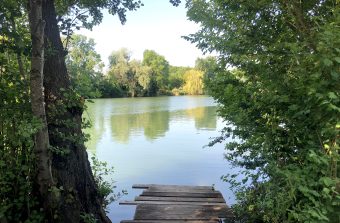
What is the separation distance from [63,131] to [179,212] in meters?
2.31

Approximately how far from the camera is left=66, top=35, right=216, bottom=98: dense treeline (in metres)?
4.01

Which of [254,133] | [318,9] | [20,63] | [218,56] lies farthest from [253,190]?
[20,63]

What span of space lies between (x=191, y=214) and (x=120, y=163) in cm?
552

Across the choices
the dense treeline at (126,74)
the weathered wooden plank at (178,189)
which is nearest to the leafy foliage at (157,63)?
the dense treeline at (126,74)

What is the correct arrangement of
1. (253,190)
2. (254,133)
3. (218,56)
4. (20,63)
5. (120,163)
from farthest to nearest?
(120,163)
(253,190)
(218,56)
(20,63)
(254,133)

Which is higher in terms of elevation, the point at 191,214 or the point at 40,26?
the point at 40,26

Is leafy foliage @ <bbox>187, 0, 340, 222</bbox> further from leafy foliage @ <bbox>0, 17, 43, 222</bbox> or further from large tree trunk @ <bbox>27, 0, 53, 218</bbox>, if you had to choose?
leafy foliage @ <bbox>0, 17, 43, 222</bbox>

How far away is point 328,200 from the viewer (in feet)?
6.62

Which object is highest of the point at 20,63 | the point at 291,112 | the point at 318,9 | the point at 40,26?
the point at 318,9

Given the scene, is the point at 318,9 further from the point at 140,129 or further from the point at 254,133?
the point at 140,129

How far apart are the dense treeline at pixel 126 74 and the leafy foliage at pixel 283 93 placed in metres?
0.68

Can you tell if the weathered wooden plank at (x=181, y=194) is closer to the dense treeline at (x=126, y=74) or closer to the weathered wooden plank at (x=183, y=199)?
the weathered wooden plank at (x=183, y=199)

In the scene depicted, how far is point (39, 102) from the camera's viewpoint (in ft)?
10.1

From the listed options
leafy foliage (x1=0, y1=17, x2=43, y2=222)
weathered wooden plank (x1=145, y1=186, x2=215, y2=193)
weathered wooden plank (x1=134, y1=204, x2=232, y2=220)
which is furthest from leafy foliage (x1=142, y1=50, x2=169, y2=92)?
leafy foliage (x1=0, y1=17, x2=43, y2=222)
